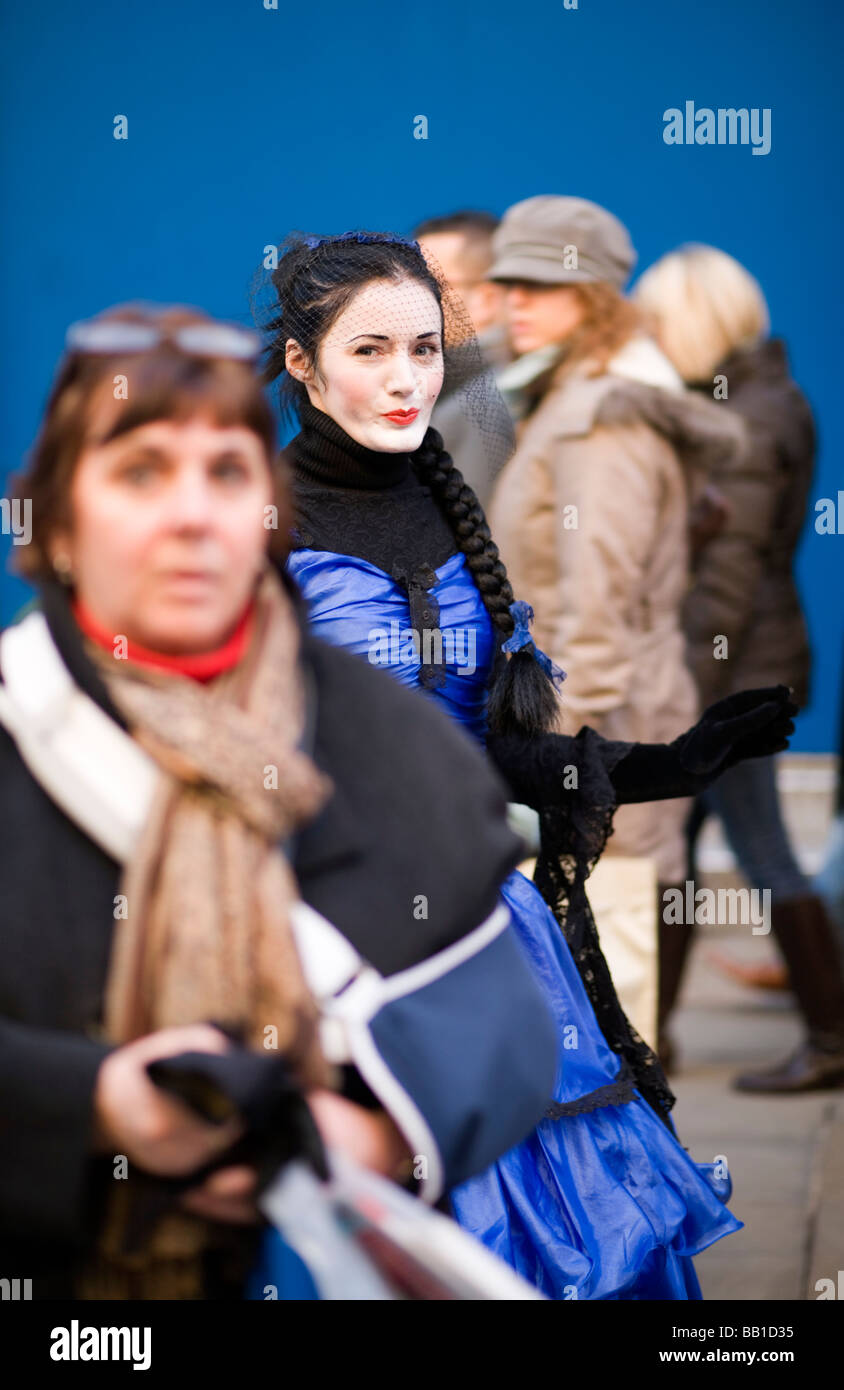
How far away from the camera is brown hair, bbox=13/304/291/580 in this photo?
1538 mm

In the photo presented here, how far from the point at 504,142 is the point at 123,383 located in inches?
209

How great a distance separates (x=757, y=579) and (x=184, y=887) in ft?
11.9

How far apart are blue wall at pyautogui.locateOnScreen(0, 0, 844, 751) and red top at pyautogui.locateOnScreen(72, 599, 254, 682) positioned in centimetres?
499

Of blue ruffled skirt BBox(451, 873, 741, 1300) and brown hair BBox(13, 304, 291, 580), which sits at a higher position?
brown hair BBox(13, 304, 291, 580)

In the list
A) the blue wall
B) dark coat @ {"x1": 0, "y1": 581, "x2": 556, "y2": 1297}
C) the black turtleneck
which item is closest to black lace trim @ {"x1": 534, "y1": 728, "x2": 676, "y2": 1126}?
the black turtleneck

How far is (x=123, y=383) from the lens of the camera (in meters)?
1.55

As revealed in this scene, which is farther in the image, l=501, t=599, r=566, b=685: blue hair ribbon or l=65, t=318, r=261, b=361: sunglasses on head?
l=501, t=599, r=566, b=685: blue hair ribbon

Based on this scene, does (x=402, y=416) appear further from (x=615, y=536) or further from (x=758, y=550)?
(x=758, y=550)

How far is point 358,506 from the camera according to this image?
2.83m

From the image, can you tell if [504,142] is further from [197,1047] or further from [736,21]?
[197,1047]

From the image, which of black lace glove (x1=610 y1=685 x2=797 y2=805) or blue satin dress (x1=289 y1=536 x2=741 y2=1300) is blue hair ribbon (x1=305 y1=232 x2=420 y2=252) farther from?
black lace glove (x1=610 y1=685 x2=797 y2=805)

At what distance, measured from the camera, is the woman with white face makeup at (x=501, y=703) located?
→ 271 cm

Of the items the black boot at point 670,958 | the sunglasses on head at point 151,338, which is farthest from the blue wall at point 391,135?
the sunglasses on head at point 151,338
